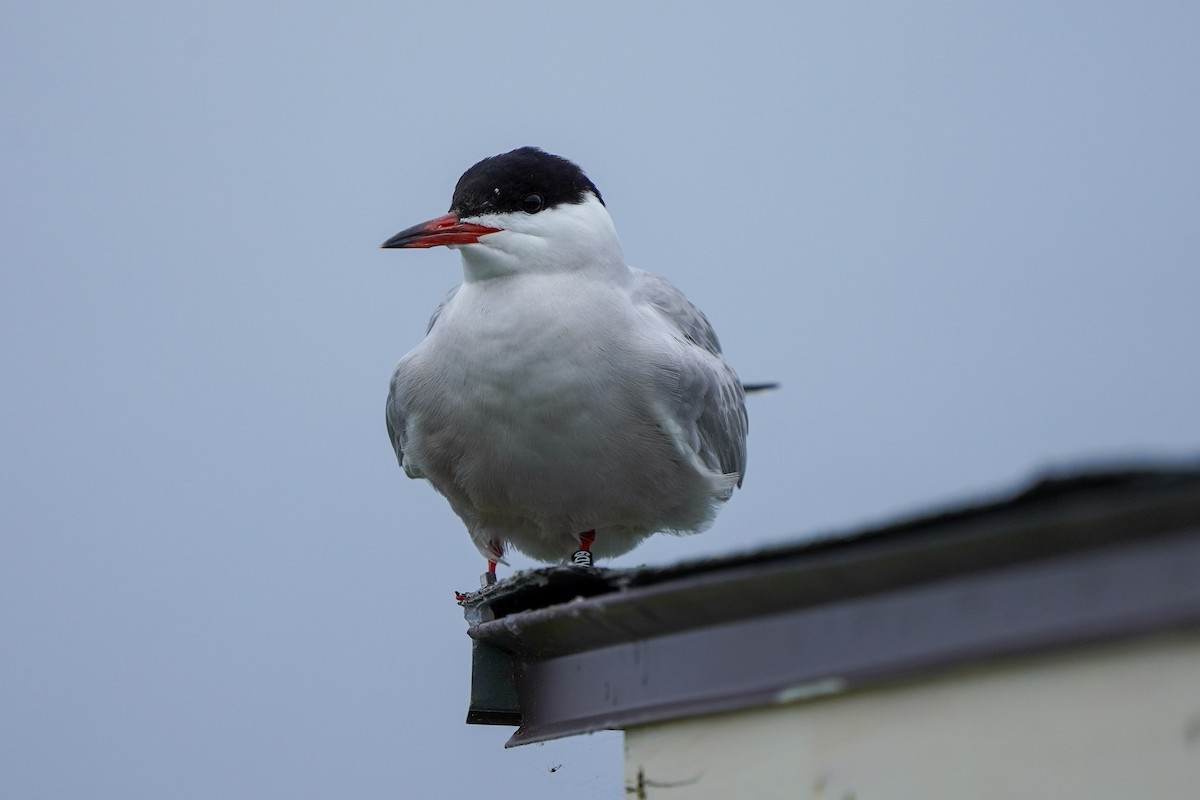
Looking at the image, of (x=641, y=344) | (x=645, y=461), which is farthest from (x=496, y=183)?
(x=645, y=461)

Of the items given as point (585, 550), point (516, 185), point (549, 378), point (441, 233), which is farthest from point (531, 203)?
point (585, 550)

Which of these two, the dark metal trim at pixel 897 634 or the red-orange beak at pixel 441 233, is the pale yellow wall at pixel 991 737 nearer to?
the dark metal trim at pixel 897 634

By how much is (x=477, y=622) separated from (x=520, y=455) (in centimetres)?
139

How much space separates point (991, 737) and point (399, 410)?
9.42 ft

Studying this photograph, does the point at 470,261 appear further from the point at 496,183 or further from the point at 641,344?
the point at 641,344

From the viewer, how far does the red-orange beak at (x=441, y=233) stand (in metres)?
3.91

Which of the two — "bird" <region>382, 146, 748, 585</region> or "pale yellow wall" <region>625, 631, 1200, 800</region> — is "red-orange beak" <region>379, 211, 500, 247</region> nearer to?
"bird" <region>382, 146, 748, 585</region>

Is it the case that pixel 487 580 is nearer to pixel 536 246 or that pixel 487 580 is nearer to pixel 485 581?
pixel 485 581

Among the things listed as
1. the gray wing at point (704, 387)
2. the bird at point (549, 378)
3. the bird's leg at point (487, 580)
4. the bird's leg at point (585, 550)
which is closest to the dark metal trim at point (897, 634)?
the bird's leg at point (487, 580)

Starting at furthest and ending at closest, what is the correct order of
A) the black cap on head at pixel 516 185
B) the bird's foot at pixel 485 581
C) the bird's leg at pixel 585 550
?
the bird's leg at pixel 585 550 → the black cap on head at pixel 516 185 → the bird's foot at pixel 485 581

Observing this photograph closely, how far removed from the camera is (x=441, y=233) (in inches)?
155

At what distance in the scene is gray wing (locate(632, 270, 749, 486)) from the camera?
4.07 meters

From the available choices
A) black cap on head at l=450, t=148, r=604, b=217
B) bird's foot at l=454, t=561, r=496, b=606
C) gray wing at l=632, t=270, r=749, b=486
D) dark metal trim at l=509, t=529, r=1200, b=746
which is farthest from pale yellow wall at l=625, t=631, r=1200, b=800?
black cap on head at l=450, t=148, r=604, b=217

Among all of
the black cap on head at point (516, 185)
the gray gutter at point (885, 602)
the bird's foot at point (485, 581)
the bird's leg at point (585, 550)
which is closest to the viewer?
the gray gutter at point (885, 602)
